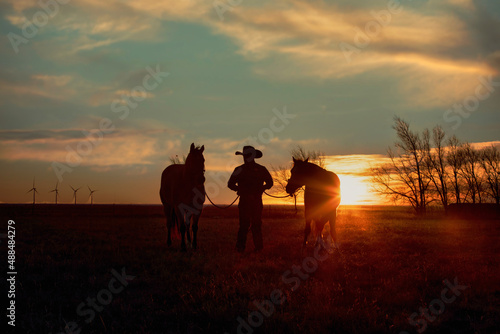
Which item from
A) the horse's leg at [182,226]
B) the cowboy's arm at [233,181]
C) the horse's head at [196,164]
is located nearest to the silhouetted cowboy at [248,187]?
the cowboy's arm at [233,181]

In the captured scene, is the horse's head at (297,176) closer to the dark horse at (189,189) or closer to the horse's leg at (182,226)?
the dark horse at (189,189)

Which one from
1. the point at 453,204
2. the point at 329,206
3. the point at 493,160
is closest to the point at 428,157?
the point at 453,204

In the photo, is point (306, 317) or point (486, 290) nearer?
point (306, 317)

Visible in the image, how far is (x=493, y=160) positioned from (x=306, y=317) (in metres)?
67.2

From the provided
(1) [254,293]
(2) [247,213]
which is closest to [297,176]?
(2) [247,213]

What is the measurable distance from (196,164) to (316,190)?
3.84m

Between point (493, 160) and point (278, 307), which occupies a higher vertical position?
point (493, 160)

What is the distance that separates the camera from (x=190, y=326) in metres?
5.00

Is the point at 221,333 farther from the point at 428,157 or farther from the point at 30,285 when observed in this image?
the point at 428,157

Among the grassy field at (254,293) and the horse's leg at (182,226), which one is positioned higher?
the horse's leg at (182,226)

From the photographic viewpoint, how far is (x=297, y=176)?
11.5 m

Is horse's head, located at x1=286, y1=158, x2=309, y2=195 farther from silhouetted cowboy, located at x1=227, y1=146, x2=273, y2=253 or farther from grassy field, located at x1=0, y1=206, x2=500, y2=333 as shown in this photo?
grassy field, located at x1=0, y1=206, x2=500, y2=333

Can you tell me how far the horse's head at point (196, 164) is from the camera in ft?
36.1

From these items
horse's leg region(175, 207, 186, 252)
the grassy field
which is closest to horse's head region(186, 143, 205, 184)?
horse's leg region(175, 207, 186, 252)
